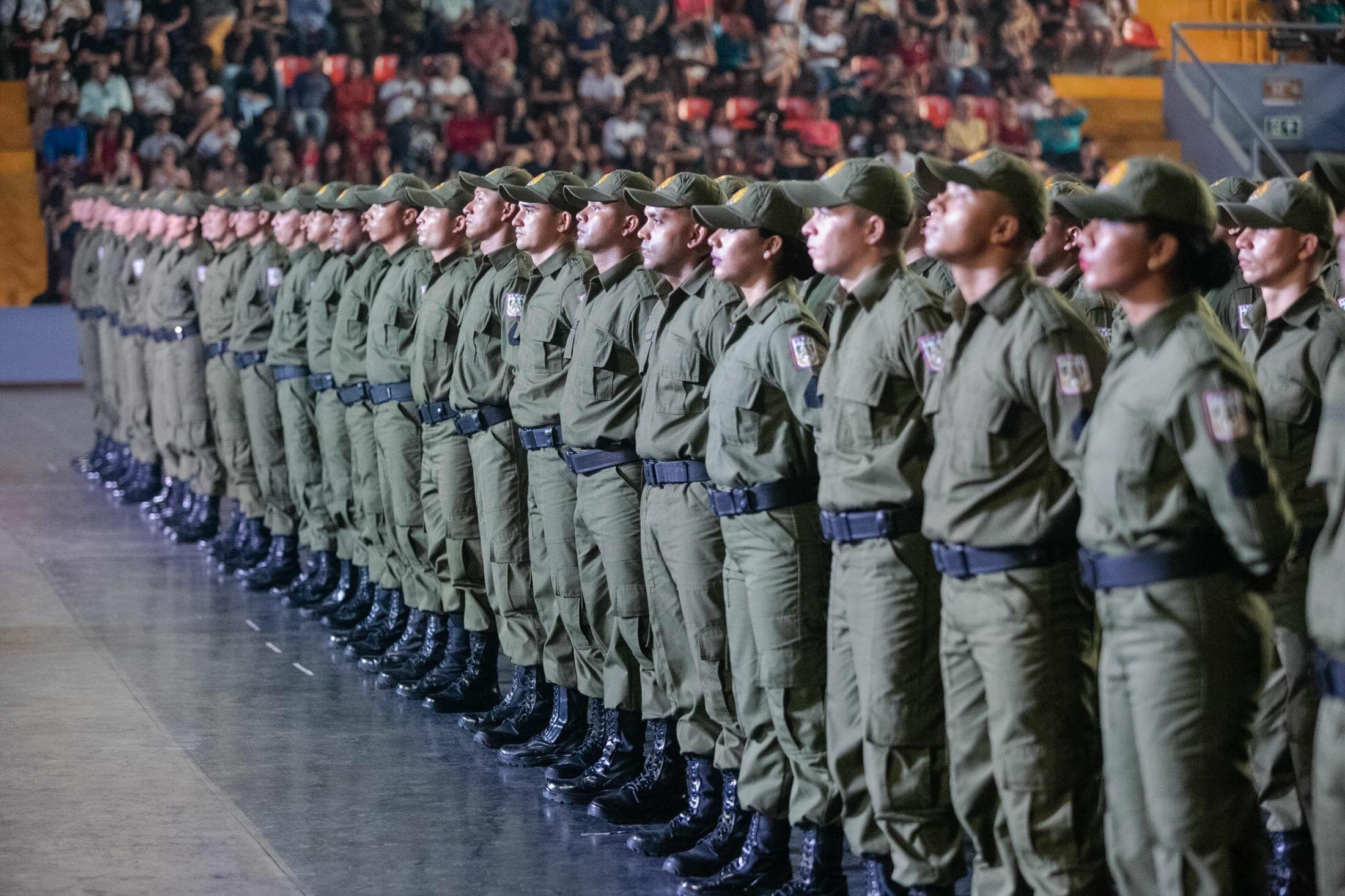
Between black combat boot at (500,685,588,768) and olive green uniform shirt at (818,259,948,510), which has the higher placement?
olive green uniform shirt at (818,259,948,510)

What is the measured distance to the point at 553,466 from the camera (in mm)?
5957

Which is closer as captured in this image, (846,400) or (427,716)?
(846,400)

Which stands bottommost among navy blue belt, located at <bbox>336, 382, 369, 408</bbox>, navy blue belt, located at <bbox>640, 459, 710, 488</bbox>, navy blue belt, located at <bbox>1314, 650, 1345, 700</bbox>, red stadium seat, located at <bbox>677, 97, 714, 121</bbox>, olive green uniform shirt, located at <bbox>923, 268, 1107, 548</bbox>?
navy blue belt, located at <bbox>336, 382, 369, 408</bbox>

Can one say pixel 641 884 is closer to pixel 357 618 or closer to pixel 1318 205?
pixel 1318 205

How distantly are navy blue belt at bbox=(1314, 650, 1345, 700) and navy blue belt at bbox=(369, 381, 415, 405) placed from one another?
4.85 metres

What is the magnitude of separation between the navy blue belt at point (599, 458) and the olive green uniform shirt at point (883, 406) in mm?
1331

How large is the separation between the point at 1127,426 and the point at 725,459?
4.77 feet

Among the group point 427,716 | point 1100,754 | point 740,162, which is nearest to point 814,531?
point 1100,754

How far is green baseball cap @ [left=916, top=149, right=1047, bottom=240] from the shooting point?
3822 mm

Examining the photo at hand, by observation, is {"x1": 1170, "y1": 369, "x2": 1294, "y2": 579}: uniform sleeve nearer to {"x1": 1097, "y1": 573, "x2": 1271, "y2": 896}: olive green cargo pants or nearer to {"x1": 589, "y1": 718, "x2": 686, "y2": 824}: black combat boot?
{"x1": 1097, "y1": 573, "x2": 1271, "y2": 896}: olive green cargo pants

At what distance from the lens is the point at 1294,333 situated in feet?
15.4

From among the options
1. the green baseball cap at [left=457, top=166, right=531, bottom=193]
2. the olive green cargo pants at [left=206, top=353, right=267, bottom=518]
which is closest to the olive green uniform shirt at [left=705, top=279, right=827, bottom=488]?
the green baseball cap at [left=457, top=166, right=531, bottom=193]

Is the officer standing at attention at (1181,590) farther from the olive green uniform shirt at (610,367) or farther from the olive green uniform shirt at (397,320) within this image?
the olive green uniform shirt at (397,320)

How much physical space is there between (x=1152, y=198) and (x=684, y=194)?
202cm
